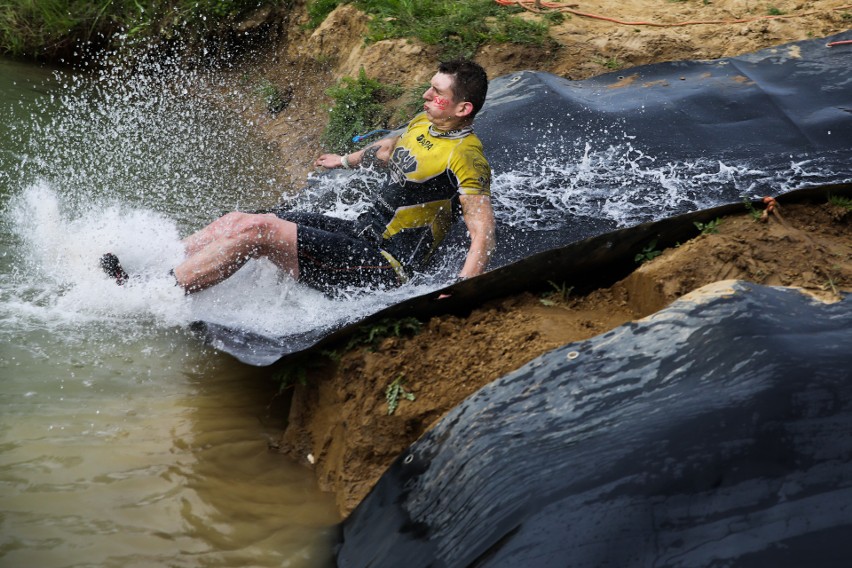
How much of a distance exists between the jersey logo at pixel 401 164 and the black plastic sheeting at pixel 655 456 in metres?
1.63

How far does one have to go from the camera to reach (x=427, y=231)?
14.9 feet

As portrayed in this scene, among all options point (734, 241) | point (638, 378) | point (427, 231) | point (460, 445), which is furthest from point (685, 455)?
point (427, 231)

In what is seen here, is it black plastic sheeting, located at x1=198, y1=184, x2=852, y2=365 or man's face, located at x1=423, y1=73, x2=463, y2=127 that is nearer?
black plastic sheeting, located at x1=198, y1=184, x2=852, y2=365

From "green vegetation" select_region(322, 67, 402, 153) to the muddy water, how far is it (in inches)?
83.9

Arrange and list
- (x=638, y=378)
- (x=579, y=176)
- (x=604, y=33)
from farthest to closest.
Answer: (x=604, y=33) < (x=579, y=176) < (x=638, y=378)

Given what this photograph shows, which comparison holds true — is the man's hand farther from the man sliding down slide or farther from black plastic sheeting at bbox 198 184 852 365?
black plastic sheeting at bbox 198 184 852 365

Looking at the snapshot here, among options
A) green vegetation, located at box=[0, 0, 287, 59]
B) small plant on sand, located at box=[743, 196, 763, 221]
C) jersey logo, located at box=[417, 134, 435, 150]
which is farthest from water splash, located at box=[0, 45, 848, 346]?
green vegetation, located at box=[0, 0, 287, 59]

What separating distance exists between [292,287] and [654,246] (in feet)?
6.03

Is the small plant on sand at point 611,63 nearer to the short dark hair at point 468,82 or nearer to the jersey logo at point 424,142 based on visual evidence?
the short dark hair at point 468,82

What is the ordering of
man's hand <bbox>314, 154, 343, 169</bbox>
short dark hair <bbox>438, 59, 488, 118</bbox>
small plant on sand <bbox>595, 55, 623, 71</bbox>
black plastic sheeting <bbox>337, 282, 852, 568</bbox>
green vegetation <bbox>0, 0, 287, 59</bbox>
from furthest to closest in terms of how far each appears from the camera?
green vegetation <bbox>0, 0, 287, 59</bbox>
small plant on sand <bbox>595, 55, 623, 71</bbox>
man's hand <bbox>314, 154, 343, 169</bbox>
short dark hair <bbox>438, 59, 488, 118</bbox>
black plastic sheeting <bbox>337, 282, 852, 568</bbox>

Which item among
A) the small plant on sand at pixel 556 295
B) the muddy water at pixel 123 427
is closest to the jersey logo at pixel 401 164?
the small plant on sand at pixel 556 295

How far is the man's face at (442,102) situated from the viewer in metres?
4.38

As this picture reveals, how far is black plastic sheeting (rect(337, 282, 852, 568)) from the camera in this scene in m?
2.35

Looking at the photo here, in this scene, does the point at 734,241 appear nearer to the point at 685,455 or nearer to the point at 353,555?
the point at 685,455
